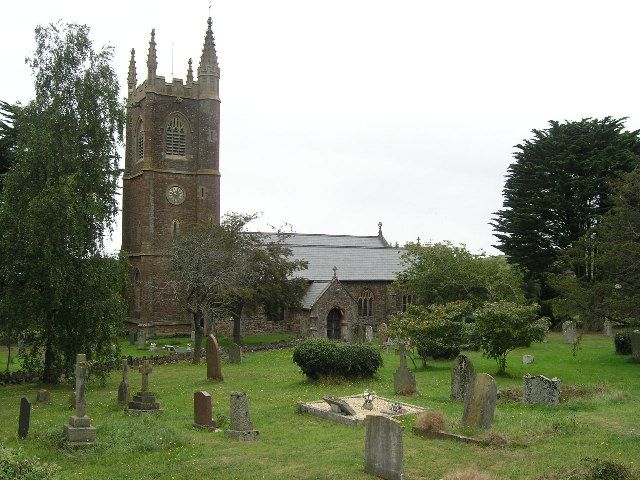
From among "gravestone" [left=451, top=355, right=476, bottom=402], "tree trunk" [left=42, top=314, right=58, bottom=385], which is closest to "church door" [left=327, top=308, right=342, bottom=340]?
"tree trunk" [left=42, top=314, right=58, bottom=385]

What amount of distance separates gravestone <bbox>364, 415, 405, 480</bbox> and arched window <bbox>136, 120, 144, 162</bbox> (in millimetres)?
39941

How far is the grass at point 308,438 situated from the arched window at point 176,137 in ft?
90.2

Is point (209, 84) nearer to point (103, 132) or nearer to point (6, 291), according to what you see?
point (103, 132)

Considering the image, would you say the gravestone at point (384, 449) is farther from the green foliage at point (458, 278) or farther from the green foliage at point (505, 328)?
the green foliage at point (458, 278)

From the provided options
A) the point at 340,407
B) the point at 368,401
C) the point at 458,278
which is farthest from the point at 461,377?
the point at 458,278

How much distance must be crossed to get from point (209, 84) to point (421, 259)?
20.5 m

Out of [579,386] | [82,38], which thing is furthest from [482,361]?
[82,38]

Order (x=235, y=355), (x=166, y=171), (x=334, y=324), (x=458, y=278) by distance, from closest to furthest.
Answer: (x=235, y=355)
(x=458, y=278)
(x=334, y=324)
(x=166, y=171)

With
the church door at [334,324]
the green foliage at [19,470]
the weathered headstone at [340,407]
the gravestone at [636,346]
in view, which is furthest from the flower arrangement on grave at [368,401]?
the church door at [334,324]

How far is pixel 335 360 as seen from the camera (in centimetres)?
2325

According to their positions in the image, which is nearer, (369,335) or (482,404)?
(482,404)

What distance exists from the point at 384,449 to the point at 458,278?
2680 cm

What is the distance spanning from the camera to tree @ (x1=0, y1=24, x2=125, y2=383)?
2330 cm

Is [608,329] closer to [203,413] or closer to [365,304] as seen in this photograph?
[365,304]
